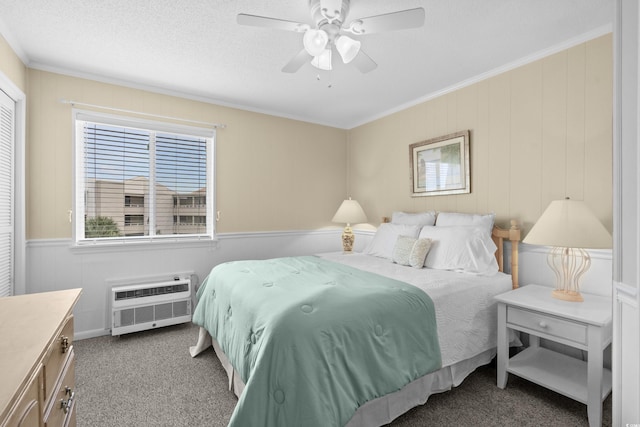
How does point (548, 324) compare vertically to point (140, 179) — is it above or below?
below

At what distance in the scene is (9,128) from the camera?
2.50 m

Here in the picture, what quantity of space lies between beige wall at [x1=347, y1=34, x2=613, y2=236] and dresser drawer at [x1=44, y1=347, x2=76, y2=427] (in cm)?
320

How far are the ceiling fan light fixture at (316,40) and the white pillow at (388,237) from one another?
1.94m

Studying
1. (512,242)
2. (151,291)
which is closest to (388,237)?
(512,242)

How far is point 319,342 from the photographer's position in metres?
1.43

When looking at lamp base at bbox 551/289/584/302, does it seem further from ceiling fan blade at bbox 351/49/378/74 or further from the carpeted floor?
ceiling fan blade at bbox 351/49/378/74

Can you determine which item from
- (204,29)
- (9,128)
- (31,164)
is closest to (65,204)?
(31,164)

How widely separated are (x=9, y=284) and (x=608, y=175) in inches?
189

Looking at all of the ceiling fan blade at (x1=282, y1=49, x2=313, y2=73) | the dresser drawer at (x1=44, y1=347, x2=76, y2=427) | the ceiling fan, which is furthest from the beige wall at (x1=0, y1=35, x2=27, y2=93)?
the dresser drawer at (x1=44, y1=347, x2=76, y2=427)

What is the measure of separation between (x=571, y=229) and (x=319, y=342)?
5.84ft

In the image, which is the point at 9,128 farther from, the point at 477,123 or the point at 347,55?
the point at 477,123

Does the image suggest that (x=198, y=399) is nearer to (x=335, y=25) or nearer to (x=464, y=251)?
(x=464, y=251)

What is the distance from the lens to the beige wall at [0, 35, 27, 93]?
87.2 inches

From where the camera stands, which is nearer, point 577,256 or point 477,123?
point 577,256
